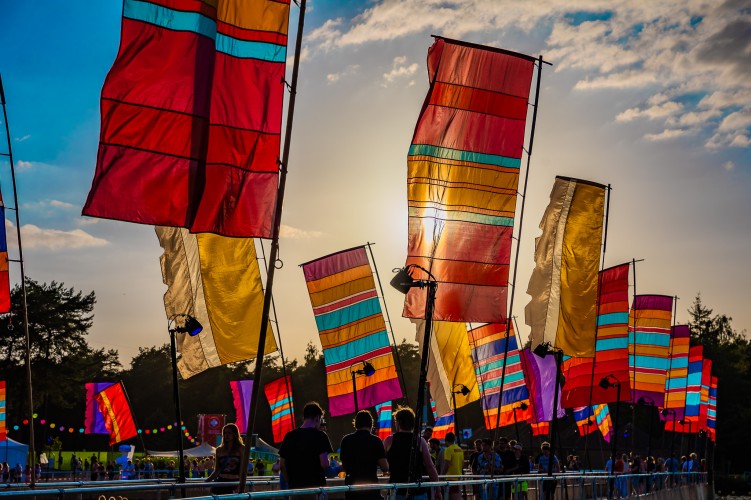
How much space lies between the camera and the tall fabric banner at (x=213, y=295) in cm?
2002

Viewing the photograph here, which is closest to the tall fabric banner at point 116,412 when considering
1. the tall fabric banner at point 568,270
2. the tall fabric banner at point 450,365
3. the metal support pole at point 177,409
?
the tall fabric banner at point 450,365

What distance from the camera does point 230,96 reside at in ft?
40.3

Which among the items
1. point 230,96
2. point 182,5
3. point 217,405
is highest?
point 182,5

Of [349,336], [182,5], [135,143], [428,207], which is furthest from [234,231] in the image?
[349,336]

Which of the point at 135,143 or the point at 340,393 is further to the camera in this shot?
the point at 340,393

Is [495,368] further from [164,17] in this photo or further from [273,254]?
[164,17]

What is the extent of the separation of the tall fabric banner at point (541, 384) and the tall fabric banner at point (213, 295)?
515 inches

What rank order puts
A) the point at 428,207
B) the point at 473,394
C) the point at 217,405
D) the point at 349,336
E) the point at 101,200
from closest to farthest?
→ 1. the point at 101,200
2. the point at 428,207
3. the point at 349,336
4. the point at 473,394
5. the point at 217,405

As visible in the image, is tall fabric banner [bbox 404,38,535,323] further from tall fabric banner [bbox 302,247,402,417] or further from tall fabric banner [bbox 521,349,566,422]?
tall fabric banner [bbox 521,349,566,422]

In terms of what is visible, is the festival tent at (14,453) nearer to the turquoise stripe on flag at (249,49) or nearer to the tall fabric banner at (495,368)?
the tall fabric banner at (495,368)

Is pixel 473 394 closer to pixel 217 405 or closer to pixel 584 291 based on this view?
pixel 584 291

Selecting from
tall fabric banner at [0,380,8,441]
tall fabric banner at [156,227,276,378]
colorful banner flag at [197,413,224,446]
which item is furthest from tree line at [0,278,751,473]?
tall fabric banner at [156,227,276,378]

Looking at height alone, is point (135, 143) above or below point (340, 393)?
above

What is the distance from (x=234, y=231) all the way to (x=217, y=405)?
116602 mm
